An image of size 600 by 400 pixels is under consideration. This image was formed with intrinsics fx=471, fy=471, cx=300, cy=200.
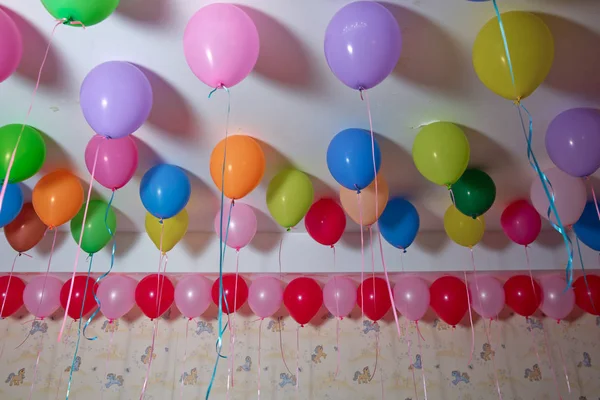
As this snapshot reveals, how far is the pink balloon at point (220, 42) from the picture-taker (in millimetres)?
1142

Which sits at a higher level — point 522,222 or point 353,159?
point 353,159

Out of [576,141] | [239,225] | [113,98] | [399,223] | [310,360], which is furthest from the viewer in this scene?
[310,360]

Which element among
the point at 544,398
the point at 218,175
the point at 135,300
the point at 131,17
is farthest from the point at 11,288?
the point at 544,398

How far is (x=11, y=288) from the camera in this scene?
7.19 ft

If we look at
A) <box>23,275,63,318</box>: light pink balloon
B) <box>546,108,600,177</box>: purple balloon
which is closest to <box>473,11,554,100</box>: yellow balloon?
<box>546,108,600,177</box>: purple balloon

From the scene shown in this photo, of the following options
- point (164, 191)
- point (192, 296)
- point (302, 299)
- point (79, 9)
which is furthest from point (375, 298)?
point (79, 9)

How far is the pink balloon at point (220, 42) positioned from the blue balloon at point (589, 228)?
153 centimetres

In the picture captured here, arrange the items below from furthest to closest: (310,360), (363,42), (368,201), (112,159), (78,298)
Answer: (310,360), (78,298), (368,201), (112,159), (363,42)

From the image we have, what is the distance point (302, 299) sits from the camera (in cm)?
214

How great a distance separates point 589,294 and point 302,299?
4.37 ft

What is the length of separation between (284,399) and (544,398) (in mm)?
1299

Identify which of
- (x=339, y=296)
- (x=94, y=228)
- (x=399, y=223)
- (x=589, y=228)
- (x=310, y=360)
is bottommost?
(x=310, y=360)

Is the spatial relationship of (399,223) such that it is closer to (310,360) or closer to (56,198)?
(310,360)

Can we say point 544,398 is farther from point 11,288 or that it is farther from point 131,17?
point 11,288
